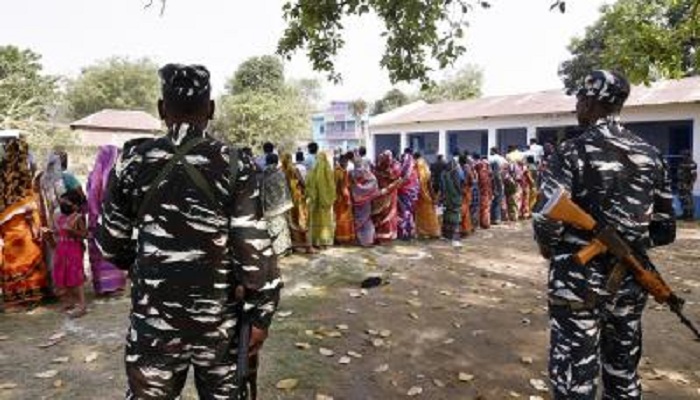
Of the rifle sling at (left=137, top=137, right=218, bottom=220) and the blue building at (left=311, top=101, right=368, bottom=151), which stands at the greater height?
the blue building at (left=311, top=101, right=368, bottom=151)

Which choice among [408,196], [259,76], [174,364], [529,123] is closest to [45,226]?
[174,364]

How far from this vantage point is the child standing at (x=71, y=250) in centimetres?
651

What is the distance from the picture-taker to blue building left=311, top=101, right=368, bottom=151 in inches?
2048

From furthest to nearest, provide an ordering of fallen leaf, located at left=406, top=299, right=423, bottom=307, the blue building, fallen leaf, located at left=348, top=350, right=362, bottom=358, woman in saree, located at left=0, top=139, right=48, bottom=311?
1. the blue building
2. fallen leaf, located at left=406, top=299, right=423, bottom=307
3. woman in saree, located at left=0, top=139, right=48, bottom=311
4. fallen leaf, located at left=348, top=350, right=362, bottom=358

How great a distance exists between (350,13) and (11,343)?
4836 millimetres

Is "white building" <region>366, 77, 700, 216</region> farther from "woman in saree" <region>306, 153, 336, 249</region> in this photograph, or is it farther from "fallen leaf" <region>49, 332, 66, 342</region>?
"fallen leaf" <region>49, 332, 66, 342</region>

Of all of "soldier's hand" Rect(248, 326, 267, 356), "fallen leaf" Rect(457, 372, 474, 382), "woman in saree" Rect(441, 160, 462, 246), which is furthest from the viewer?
"woman in saree" Rect(441, 160, 462, 246)

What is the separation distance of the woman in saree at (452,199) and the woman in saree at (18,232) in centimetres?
689

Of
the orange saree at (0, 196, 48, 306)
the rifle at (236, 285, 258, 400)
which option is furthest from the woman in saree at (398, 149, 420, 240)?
the rifle at (236, 285, 258, 400)

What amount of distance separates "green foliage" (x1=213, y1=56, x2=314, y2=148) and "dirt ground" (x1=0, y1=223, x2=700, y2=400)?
29.2m

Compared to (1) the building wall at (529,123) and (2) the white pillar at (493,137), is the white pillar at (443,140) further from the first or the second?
(2) the white pillar at (493,137)

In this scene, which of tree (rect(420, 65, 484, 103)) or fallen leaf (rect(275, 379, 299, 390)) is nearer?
fallen leaf (rect(275, 379, 299, 390))

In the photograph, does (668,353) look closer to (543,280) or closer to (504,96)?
(543,280)

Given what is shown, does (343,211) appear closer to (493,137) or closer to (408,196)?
(408,196)
